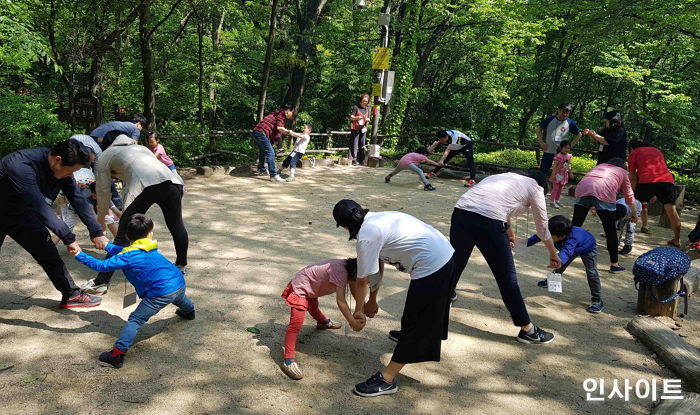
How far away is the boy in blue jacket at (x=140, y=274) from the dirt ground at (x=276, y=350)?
18 cm

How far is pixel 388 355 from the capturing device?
380 cm

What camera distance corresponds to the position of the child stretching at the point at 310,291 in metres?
3.36

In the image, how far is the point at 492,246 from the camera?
150 inches

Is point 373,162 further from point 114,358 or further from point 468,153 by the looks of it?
point 114,358

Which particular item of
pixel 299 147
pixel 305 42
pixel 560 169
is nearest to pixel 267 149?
pixel 299 147

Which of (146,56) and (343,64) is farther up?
(343,64)

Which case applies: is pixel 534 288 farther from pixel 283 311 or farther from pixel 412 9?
pixel 412 9

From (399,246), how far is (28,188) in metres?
2.83

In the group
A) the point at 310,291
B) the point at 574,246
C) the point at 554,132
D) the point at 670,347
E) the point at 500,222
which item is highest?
the point at 554,132

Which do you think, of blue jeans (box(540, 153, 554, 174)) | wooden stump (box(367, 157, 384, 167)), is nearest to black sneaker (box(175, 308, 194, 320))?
blue jeans (box(540, 153, 554, 174))

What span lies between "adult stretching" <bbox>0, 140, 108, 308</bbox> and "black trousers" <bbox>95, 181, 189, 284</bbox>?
393 mm

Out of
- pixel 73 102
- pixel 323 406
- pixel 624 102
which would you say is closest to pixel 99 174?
pixel 323 406

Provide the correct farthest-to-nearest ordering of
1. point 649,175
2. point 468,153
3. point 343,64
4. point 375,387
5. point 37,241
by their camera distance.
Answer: point 343,64
point 468,153
point 649,175
point 37,241
point 375,387

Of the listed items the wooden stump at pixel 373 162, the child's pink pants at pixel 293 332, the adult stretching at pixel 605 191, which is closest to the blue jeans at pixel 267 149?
the wooden stump at pixel 373 162
